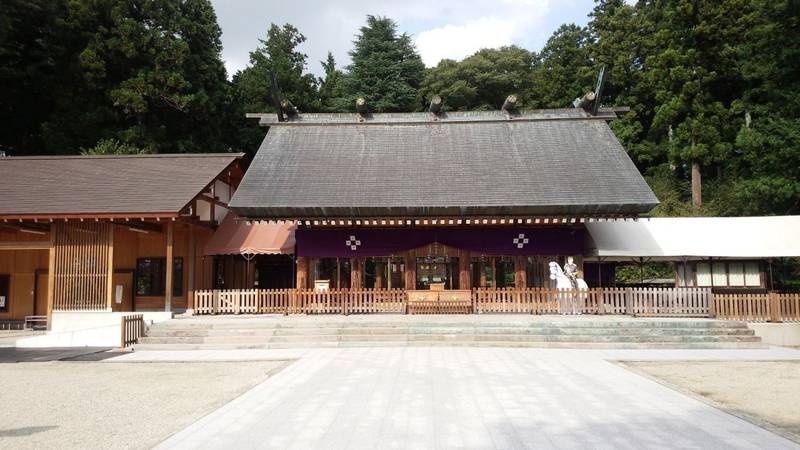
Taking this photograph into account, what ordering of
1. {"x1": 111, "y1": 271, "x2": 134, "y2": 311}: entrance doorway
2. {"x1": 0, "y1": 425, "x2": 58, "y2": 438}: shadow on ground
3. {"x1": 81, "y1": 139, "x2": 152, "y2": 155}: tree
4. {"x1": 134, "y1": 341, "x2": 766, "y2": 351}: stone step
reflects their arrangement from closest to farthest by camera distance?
{"x1": 0, "y1": 425, "x2": 58, "y2": 438}: shadow on ground, {"x1": 134, "y1": 341, "x2": 766, "y2": 351}: stone step, {"x1": 111, "y1": 271, "x2": 134, "y2": 311}: entrance doorway, {"x1": 81, "y1": 139, "x2": 152, "y2": 155}: tree

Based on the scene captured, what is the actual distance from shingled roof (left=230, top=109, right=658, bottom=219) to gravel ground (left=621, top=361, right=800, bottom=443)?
6300 millimetres

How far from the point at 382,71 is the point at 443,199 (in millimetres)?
24654

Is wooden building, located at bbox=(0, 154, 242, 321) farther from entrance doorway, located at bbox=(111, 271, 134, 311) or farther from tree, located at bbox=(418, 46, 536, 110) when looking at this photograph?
tree, located at bbox=(418, 46, 536, 110)

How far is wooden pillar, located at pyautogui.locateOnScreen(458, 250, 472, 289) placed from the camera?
57.7 feet

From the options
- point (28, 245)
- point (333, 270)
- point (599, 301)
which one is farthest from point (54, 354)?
point (599, 301)

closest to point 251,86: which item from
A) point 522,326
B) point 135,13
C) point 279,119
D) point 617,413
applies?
point 135,13

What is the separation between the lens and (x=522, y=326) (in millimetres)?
13977

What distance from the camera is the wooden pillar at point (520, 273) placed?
1761 centimetres

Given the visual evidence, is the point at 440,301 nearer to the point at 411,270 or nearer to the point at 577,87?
the point at 411,270

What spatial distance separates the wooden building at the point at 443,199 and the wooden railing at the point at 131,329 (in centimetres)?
428

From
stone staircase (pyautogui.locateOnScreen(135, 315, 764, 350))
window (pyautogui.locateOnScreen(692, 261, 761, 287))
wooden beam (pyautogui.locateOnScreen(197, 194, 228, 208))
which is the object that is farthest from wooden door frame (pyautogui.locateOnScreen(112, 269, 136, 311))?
window (pyautogui.locateOnScreen(692, 261, 761, 287))

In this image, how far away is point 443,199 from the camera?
16.7 meters

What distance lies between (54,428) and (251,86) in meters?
31.5

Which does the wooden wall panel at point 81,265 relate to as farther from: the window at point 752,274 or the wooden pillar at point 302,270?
the window at point 752,274
